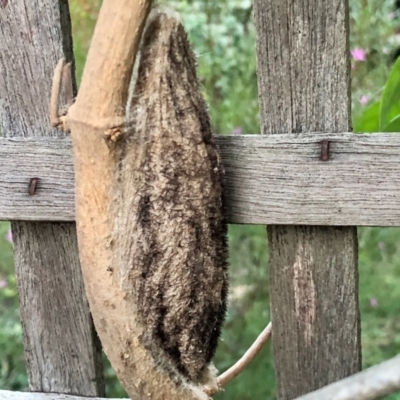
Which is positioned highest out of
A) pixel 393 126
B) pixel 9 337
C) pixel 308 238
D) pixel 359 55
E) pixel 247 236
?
pixel 359 55

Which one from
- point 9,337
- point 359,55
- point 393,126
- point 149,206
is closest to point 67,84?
point 149,206

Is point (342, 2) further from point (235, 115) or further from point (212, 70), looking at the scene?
point (212, 70)

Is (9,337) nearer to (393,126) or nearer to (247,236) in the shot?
(247,236)

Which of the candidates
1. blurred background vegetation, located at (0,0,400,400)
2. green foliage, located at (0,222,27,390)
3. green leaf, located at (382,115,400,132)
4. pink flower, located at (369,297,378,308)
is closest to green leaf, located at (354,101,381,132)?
green leaf, located at (382,115,400,132)

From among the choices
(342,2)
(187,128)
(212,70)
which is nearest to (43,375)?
(187,128)

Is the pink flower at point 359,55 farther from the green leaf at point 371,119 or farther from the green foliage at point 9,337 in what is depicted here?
the green foliage at point 9,337

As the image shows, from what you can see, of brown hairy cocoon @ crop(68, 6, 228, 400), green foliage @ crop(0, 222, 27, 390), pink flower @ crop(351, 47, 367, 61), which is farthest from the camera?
green foliage @ crop(0, 222, 27, 390)

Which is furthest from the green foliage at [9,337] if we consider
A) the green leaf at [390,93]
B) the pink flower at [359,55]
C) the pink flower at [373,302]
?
the green leaf at [390,93]

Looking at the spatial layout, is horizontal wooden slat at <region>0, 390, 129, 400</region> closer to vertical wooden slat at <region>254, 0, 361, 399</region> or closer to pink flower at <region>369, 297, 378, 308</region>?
vertical wooden slat at <region>254, 0, 361, 399</region>
